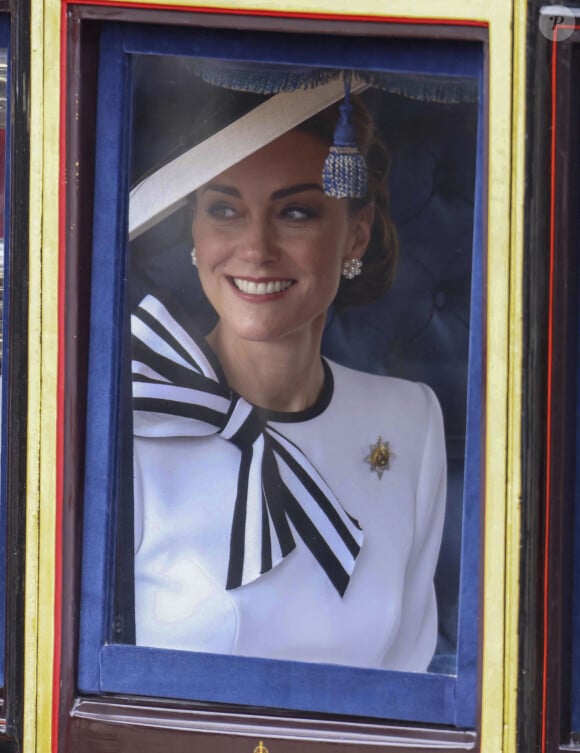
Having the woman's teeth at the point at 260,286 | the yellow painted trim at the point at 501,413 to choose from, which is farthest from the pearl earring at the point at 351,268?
the yellow painted trim at the point at 501,413

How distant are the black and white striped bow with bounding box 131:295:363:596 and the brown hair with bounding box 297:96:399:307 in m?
0.33

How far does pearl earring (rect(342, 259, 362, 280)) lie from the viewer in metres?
2.34

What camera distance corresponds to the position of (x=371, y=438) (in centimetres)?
235

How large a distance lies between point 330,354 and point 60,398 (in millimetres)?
576

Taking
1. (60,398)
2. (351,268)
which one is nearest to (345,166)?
(351,268)

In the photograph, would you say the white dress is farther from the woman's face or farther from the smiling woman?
the woman's face

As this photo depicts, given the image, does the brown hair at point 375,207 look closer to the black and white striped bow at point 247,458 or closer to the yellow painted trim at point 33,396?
the black and white striped bow at point 247,458

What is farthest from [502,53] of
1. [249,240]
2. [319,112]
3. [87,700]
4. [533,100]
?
[87,700]

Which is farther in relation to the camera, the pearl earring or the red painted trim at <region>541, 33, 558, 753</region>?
the pearl earring

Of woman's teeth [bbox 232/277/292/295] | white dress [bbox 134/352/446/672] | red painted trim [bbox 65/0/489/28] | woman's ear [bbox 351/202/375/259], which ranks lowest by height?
white dress [bbox 134/352/446/672]

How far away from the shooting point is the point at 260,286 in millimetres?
2350

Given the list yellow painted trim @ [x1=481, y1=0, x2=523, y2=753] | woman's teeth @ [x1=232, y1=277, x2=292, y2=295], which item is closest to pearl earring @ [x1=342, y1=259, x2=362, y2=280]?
woman's teeth @ [x1=232, y1=277, x2=292, y2=295]

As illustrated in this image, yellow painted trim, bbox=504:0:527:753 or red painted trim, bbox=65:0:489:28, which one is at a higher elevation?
red painted trim, bbox=65:0:489:28

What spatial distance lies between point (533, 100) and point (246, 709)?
139 cm
